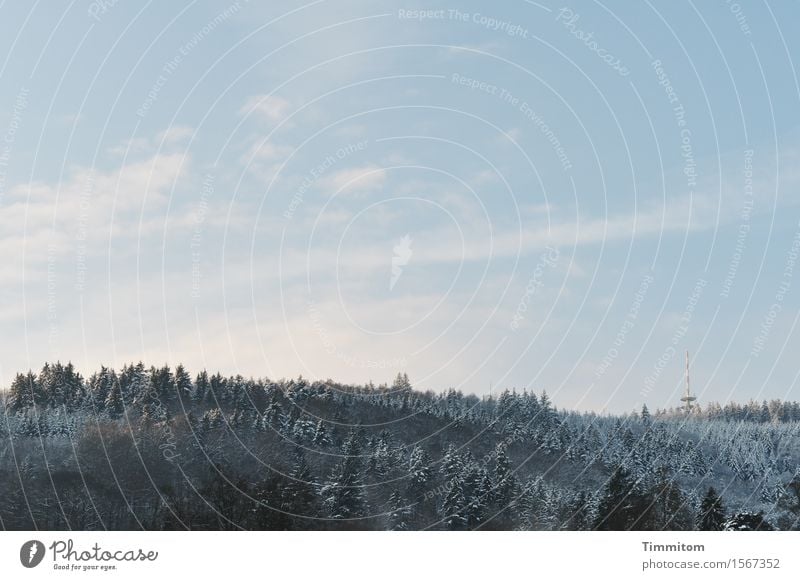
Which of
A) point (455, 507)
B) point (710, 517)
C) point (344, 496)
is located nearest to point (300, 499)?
point (344, 496)

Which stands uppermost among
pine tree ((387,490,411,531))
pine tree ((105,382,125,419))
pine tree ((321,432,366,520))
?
pine tree ((105,382,125,419))

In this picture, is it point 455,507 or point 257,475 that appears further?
point 257,475

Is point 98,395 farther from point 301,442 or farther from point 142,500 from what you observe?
point 142,500

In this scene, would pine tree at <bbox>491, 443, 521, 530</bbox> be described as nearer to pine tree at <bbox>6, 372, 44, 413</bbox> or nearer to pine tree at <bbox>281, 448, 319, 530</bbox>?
pine tree at <bbox>281, 448, 319, 530</bbox>

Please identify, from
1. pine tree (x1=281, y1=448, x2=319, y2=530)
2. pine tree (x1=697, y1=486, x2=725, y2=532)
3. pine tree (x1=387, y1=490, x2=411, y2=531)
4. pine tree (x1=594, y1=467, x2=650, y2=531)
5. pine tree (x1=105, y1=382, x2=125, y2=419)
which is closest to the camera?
A: pine tree (x1=697, y1=486, x2=725, y2=532)

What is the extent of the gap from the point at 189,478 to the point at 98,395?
51.3 meters

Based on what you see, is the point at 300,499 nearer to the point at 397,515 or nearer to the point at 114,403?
the point at 397,515

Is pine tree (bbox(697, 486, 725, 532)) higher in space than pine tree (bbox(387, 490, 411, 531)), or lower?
higher

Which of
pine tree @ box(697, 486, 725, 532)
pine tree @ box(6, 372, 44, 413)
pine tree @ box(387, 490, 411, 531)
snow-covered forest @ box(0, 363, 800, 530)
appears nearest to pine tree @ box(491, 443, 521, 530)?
snow-covered forest @ box(0, 363, 800, 530)

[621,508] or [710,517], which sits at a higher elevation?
[710,517]

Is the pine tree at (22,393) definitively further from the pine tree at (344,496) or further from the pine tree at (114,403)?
the pine tree at (344,496)

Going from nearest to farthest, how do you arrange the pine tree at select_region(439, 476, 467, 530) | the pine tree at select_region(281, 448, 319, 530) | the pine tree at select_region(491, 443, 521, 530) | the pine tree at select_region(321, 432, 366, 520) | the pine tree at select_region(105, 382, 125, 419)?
the pine tree at select_region(281, 448, 319, 530)
the pine tree at select_region(321, 432, 366, 520)
the pine tree at select_region(439, 476, 467, 530)
the pine tree at select_region(491, 443, 521, 530)
the pine tree at select_region(105, 382, 125, 419)
